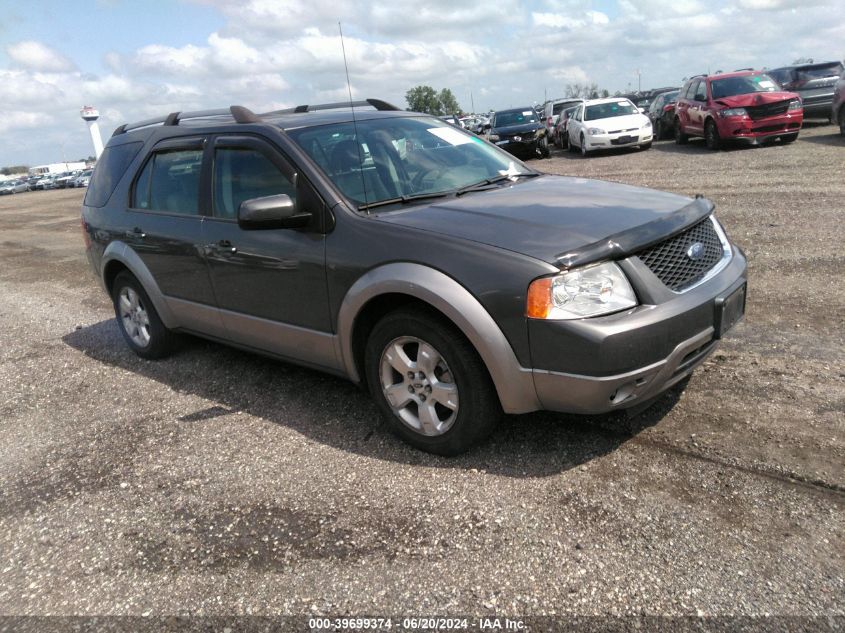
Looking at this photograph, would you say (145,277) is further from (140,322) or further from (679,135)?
(679,135)

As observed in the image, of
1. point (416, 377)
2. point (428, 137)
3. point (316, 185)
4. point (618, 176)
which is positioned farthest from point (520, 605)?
point (618, 176)

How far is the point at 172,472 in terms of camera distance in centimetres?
377

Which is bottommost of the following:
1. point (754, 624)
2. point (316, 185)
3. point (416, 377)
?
point (754, 624)

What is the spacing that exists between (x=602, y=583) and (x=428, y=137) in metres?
2.93

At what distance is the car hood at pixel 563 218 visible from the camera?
3.06 m

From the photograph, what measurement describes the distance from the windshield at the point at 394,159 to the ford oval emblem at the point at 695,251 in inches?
53.6

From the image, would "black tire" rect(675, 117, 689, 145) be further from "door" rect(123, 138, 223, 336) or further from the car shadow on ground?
"door" rect(123, 138, 223, 336)

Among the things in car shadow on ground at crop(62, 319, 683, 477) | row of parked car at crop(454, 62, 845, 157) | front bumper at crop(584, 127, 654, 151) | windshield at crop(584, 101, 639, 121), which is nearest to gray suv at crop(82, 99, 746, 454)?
car shadow on ground at crop(62, 319, 683, 477)

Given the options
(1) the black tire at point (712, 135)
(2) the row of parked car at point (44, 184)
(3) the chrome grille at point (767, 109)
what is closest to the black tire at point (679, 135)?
(1) the black tire at point (712, 135)

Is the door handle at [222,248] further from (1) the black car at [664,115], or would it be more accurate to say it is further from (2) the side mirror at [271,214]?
(1) the black car at [664,115]

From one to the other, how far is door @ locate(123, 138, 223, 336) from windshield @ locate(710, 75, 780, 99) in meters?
14.6

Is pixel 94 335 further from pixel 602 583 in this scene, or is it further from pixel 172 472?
pixel 602 583

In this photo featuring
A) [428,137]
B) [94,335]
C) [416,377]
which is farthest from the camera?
[94,335]

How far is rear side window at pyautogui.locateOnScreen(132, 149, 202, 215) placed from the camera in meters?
4.65
